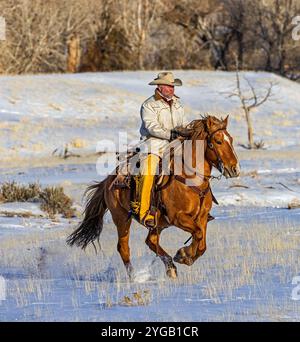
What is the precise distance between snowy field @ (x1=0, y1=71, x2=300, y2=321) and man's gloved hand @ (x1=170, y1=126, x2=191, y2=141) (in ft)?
5.36

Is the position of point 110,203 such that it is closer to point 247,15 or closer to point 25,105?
point 25,105

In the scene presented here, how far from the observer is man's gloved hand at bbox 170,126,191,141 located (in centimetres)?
1177

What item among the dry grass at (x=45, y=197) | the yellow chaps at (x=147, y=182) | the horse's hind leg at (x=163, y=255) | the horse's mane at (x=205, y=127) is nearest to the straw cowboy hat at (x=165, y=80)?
the horse's mane at (x=205, y=127)

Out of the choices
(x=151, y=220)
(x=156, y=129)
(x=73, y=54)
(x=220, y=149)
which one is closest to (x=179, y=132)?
(x=156, y=129)

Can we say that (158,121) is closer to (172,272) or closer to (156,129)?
(156,129)

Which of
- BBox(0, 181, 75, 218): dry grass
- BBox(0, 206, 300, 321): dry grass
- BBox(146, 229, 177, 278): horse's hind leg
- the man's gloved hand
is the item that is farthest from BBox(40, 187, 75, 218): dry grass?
the man's gloved hand

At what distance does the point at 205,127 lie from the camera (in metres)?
11.7

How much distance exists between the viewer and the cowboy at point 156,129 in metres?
12.0

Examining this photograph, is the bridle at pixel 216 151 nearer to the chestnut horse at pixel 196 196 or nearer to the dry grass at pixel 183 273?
the chestnut horse at pixel 196 196

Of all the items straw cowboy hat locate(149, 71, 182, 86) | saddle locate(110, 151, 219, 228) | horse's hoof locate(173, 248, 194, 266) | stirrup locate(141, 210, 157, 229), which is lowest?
horse's hoof locate(173, 248, 194, 266)

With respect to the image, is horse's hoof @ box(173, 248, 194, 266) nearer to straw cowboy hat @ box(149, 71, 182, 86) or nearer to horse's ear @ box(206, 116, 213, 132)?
horse's ear @ box(206, 116, 213, 132)
